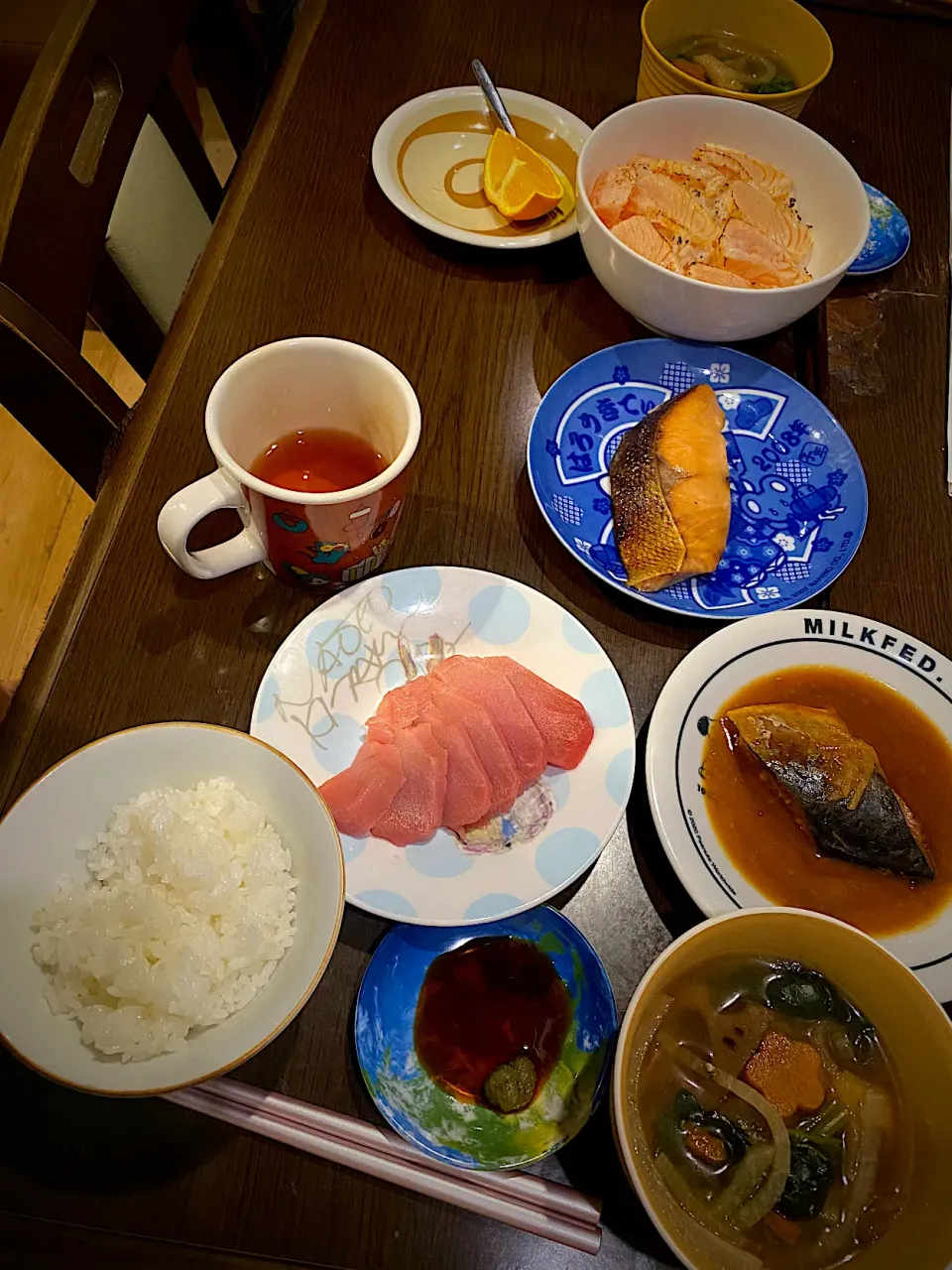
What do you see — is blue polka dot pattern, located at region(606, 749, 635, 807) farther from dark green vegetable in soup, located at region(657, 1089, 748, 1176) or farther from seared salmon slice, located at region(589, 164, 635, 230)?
seared salmon slice, located at region(589, 164, 635, 230)

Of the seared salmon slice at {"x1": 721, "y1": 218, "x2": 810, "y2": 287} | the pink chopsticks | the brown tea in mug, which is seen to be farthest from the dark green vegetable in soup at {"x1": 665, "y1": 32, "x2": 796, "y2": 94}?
the pink chopsticks

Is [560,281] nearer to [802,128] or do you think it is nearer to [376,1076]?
[802,128]

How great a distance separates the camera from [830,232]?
4.55 ft

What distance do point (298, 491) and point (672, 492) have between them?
519mm

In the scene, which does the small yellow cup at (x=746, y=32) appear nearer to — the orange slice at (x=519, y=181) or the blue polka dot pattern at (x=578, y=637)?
the orange slice at (x=519, y=181)

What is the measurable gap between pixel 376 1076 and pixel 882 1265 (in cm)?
48

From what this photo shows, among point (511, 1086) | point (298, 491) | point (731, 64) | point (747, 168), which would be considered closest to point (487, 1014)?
point (511, 1086)

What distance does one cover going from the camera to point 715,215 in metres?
1.37

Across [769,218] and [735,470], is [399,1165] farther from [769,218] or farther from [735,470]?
[769,218]

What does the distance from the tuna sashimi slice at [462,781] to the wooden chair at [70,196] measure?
76cm

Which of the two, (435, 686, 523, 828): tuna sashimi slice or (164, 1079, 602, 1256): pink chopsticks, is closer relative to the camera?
(164, 1079, 602, 1256): pink chopsticks

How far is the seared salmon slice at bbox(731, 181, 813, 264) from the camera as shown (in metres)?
1.37

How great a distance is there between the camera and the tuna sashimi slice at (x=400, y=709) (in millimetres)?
1021

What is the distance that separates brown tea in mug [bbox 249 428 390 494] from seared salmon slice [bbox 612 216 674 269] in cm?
56
